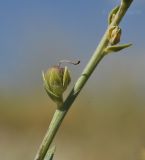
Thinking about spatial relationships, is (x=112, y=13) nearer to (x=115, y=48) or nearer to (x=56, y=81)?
(x=115, y=48)

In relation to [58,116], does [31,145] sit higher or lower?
lower

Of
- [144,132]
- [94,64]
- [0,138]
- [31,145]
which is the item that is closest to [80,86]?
[94,64]

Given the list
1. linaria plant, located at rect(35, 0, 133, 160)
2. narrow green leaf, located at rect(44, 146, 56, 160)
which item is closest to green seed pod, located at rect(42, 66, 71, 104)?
linaria plant, located at rect(35, 0, 133, 160)

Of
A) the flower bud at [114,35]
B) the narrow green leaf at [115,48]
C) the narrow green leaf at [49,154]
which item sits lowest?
the narrow green leaf at [49,154]

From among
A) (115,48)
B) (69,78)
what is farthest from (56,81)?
(115,48)

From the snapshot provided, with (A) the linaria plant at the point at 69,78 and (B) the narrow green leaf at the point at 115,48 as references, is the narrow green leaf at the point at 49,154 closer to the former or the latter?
(A) the linaria plant at the point at 69,78

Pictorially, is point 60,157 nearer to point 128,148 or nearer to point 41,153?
point 128,148

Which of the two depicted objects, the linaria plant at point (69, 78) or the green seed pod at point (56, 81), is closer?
the linaria plant at point (69, 78)

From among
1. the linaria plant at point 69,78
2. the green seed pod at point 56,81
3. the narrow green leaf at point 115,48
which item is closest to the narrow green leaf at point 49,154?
the linaria plant at point 69,78

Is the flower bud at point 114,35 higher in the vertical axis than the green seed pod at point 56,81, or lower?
higher
